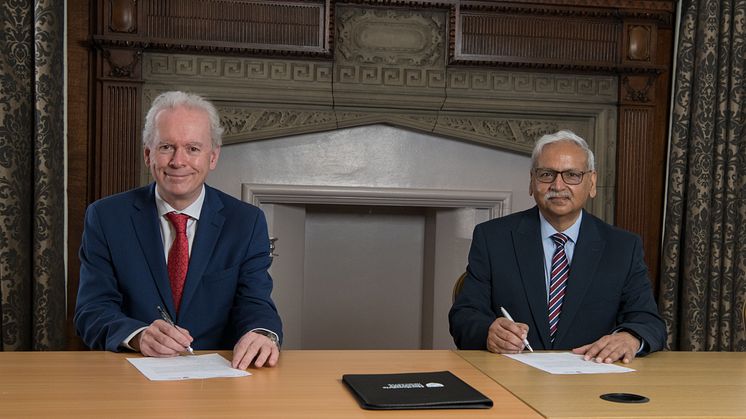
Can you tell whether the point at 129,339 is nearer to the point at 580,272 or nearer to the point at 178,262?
the point at 178,262

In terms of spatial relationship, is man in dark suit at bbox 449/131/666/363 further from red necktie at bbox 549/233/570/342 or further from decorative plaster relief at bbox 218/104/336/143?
decorative plaster relief at bbox 218/104/336/143

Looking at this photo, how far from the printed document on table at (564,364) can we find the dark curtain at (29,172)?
6.84 ft

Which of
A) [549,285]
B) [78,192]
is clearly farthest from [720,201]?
[78,192]

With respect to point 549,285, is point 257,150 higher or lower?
higher

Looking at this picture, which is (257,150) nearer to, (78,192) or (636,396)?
(78,192)

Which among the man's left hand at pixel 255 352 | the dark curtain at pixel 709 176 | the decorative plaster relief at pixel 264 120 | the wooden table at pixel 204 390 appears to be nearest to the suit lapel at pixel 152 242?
the wooden table at pixel 204 390

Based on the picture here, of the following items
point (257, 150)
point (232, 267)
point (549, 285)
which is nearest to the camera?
point (232, 267)

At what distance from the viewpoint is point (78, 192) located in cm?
359

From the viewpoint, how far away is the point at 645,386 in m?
1.78

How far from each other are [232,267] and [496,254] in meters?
0.80

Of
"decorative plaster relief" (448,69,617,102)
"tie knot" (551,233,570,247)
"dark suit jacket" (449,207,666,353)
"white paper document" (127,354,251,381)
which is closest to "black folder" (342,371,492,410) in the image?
"white paper document" (127,354,251,381)

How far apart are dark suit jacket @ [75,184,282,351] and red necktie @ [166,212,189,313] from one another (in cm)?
3

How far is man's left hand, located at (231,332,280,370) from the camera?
1842mm

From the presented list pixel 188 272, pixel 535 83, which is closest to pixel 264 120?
pixel 535 83
